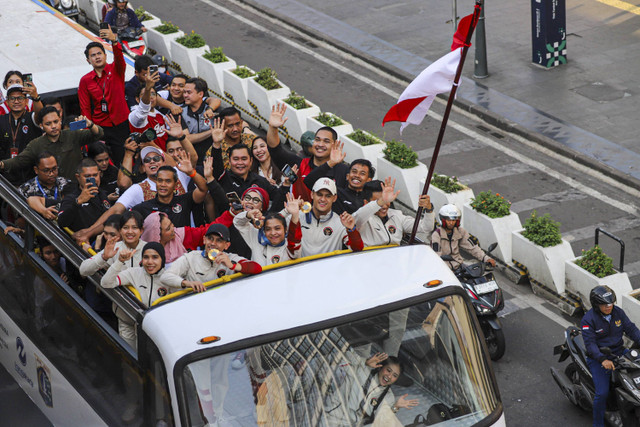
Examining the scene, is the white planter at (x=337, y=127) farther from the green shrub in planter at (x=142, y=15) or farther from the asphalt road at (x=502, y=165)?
the green shrub in planter at (x=142, y=15)

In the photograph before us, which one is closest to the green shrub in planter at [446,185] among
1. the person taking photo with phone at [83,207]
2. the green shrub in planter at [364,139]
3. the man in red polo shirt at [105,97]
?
the green shrub in planter at [364,139]

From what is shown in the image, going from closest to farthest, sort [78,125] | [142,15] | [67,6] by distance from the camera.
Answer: [78,125] < [142,15] < [67,6]

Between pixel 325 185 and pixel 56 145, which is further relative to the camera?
pixel 56 145

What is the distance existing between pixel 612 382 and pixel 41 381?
5.38 m

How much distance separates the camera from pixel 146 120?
1183cm

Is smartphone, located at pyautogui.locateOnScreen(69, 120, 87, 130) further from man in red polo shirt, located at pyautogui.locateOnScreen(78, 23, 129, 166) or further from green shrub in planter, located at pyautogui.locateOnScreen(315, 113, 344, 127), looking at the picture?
green shrub in planter, located at pyautogui.locateOnScreen(315, 113, 344, 127)

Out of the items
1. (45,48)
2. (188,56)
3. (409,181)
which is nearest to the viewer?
(45,48)

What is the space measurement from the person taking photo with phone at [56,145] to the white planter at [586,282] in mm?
5738

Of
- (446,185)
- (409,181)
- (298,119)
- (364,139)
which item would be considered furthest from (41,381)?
(298,119)

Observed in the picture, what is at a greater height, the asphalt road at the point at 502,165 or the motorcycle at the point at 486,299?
the motorcycle at the point at 486,299

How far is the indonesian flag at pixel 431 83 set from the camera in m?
7.58

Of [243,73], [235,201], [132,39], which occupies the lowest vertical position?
[243,73]

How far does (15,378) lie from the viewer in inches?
397

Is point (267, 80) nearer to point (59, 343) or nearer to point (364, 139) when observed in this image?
point (364, 139)
